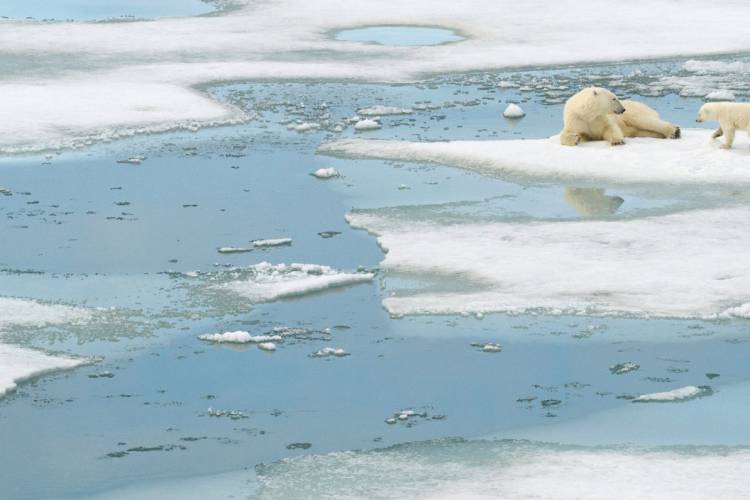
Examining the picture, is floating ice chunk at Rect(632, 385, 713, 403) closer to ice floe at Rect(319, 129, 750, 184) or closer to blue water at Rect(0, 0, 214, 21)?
ice floe at Rect(319, 129, 750, 184)

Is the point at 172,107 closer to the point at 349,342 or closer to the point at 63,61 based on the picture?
the point at 63,61

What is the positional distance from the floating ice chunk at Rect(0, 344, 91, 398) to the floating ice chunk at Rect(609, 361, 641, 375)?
112 inches

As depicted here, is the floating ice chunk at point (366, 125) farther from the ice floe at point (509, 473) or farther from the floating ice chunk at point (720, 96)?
the ice floe at point (509, 473)

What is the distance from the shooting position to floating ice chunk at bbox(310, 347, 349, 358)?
325 inches

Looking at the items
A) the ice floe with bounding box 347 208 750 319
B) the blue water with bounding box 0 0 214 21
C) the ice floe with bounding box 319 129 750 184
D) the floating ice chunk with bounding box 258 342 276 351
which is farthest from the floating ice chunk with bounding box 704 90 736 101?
the blue water with bounding box 0 0 214 21

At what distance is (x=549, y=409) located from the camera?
7465 millimetres

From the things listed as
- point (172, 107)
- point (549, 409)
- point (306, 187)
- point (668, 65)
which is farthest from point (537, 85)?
point (549, 409)

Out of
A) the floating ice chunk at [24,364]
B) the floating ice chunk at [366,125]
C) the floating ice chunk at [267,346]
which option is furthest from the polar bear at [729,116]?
the floating ice chunk at [24,364]

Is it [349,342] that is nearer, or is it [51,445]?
[51,445]

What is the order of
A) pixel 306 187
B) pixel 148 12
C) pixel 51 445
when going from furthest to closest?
pixel 148 12 → pixel 306 187 → pixel 51 445

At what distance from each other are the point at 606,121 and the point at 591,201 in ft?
5.89

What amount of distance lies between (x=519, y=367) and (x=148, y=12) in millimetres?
17394

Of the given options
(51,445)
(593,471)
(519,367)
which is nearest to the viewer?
(593,471)

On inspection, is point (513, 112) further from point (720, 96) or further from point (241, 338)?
point (241, 338)
